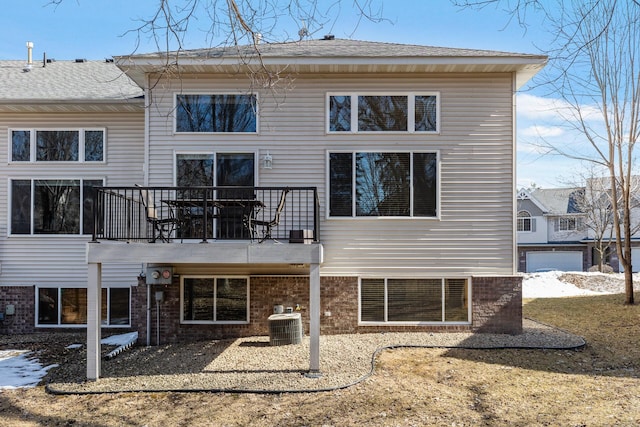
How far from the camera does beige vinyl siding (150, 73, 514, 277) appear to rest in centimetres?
966

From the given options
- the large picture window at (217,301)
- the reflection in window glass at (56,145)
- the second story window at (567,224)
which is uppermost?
the reflection in window glass at (56,145)

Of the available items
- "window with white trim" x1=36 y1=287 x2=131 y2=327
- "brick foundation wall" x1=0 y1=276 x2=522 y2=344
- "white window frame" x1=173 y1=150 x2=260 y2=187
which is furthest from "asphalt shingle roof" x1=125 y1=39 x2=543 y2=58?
"window with white trim" x1=36 y1=287 x2=131 y2=327

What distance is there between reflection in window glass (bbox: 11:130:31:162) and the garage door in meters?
30.5

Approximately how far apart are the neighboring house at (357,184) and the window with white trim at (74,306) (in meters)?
1.56

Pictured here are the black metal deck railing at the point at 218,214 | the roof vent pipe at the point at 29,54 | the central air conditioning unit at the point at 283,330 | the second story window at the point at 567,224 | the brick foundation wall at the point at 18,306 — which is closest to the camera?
the central air conditioning unit at the point at 283,330

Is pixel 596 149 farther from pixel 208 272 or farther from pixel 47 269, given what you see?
pixel 47 269

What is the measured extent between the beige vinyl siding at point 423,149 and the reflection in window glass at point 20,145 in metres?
3.68

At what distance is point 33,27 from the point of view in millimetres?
7004

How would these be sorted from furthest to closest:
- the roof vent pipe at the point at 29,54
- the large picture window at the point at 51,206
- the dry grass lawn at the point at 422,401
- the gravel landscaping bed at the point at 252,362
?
the roof vent pipe at the point at 29,54, the large picture window at the point at 51,206, the gravel landscaping bed at the point at 252,362, the dry grass lawn at the point at 422,401

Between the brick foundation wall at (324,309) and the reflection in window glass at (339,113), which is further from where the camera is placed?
the reflection in window glass at (339,113)

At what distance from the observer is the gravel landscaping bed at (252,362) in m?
6.98

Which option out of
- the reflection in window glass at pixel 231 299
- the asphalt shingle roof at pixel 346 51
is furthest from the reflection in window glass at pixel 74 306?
the asphalt shingle roof at pixel 346 51

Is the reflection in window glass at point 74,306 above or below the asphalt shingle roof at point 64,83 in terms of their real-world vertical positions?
below

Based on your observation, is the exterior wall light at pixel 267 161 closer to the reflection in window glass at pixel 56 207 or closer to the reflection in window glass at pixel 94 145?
the reflection in window glass at pixel 94 145
